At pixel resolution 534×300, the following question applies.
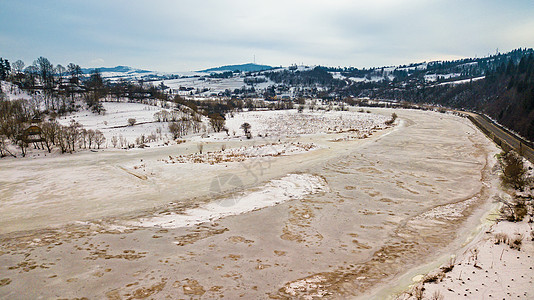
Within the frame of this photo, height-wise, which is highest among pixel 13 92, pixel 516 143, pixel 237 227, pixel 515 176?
pixel 13 92

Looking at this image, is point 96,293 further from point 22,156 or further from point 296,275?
point 22,156

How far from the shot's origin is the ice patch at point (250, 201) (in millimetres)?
13748

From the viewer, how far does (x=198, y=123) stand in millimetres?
63812

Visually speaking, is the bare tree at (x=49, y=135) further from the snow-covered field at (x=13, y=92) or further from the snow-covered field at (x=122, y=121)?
the snow-covered field at (x=13, y=92)

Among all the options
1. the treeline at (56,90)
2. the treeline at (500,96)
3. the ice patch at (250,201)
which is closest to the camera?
the ice patch at (250,201)

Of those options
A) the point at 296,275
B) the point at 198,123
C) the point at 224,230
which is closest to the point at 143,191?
the point at 224,230

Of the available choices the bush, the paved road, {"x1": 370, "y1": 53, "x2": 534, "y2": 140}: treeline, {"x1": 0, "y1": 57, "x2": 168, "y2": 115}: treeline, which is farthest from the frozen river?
{"x1": 0, "y1": 57, "x2": 168, "y2": 115}: treeline

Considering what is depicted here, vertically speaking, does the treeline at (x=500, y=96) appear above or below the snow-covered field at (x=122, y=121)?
above

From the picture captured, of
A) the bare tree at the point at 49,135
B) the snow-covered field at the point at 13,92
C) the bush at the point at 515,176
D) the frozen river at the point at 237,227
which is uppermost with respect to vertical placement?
the snow-covered field at the point at 13,92

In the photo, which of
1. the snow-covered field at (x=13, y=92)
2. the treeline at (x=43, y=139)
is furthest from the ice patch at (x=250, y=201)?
the snow-covered field at (x=13, y=92)

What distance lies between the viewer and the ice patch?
13748 millimetres

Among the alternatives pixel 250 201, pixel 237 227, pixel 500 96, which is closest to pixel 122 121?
pixel 250 201

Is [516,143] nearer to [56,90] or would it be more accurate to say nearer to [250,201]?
[250,201]

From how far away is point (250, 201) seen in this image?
54.7 feet
